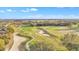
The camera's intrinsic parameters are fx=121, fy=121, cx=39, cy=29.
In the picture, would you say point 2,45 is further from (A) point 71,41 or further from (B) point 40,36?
(A) point 71,41

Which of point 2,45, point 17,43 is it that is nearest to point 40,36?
point 17,43

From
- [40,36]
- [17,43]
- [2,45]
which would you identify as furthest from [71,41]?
[2,45]

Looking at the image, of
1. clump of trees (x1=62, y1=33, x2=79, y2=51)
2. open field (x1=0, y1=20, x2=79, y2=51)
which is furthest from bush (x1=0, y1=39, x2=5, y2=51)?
clump of trees (x1=62, y1=33, x2=79, y2=51)

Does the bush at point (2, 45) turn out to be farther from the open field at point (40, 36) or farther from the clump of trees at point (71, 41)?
the clump of trees at point (71, 41)

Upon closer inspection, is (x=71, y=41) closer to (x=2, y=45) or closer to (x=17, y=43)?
(x=17, y=43)

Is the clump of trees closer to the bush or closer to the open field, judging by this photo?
the open field

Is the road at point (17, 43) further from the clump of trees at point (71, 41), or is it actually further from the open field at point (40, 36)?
the clump of trees at point (71, 41)

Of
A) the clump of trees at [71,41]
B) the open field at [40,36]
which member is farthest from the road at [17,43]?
the clump of trees at [71,41]

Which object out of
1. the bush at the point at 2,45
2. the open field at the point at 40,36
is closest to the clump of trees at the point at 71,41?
the open field at the point at 40,36
